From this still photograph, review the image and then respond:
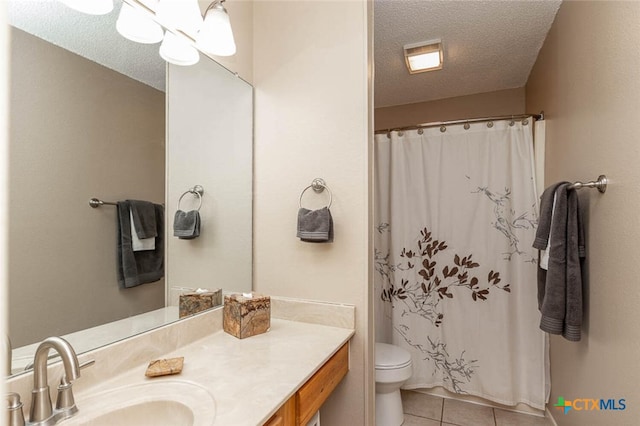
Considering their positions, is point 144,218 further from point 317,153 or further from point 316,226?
point 317,153

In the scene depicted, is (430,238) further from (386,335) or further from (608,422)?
(608,422)

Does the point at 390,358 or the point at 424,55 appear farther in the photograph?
the point at 424,55

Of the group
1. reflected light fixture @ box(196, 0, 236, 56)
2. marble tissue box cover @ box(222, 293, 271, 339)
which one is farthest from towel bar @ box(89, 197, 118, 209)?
reflected light fixture @ box(196, 0, 236, 56)

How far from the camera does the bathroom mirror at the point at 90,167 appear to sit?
85 cm

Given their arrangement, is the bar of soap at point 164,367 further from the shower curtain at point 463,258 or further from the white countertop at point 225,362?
the shower curtain at point 463,258

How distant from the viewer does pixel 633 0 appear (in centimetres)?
105

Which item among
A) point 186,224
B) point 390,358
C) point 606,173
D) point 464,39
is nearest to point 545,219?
point 606,173

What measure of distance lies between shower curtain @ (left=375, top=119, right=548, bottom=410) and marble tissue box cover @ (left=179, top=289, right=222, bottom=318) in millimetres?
1446

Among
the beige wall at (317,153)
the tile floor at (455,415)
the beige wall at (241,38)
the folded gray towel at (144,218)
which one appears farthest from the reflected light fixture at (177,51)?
the tile floor at (455,415)

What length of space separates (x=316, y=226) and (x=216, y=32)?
35.2 inches

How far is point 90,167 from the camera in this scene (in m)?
1.00

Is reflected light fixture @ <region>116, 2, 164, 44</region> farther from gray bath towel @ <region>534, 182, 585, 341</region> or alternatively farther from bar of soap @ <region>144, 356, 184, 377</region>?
gray bath towel @ <region>534, 182, 585, 341</region>

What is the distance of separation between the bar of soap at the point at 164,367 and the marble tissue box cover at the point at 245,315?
0.30 metres

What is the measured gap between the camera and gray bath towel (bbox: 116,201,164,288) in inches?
42.6
